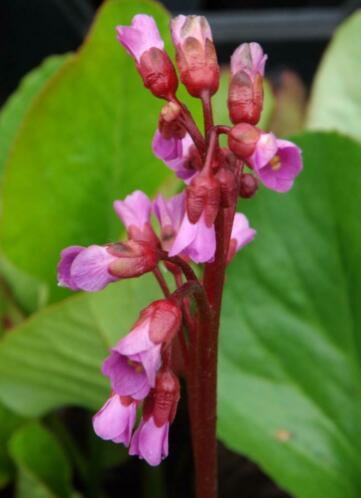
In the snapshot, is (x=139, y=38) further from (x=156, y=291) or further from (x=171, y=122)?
(x=156, y=291)

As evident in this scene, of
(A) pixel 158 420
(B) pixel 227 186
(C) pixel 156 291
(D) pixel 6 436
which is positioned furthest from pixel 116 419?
(D) pixel 6 436

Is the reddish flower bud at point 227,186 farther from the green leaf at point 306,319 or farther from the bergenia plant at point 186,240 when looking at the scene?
the green leaf at point 306,319

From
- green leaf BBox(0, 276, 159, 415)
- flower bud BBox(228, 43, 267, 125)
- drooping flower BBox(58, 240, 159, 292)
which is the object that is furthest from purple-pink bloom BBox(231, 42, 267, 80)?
green leaf BBox(0, 276, 159, 415)

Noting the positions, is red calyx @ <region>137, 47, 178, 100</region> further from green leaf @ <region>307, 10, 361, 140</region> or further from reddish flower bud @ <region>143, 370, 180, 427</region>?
green leaf @ <region>307, 10, 361, 140</region>

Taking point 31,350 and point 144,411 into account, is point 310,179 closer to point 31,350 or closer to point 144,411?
point 31,350

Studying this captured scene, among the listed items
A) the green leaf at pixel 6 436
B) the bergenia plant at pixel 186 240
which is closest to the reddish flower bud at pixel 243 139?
the bergenia plant at pixel 186 240

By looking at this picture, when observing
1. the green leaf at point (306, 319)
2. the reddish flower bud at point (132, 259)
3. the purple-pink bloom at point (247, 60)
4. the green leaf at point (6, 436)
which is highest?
the purple-pink bloom at point (247, 60)
